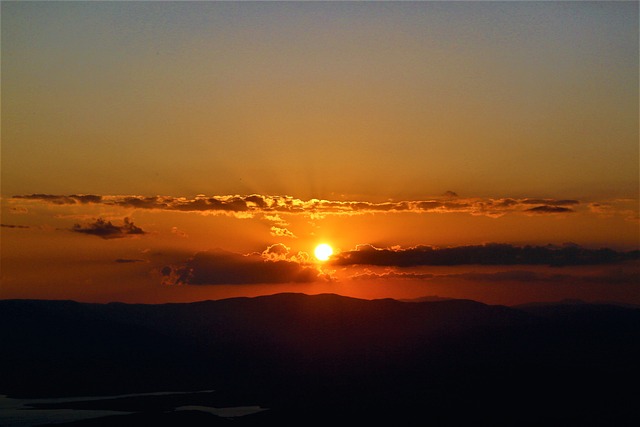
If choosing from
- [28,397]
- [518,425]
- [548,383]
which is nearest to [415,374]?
[548,383]

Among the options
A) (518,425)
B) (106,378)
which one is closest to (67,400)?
(106,378)

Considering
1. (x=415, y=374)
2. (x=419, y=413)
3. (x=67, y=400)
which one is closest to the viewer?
(x=419, y=413)

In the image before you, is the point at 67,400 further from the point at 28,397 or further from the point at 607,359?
the point at 607,359

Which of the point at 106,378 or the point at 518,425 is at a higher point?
the point at 106,378

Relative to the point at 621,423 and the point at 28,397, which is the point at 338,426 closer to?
the point at 621,423

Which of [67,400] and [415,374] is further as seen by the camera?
[415,374]

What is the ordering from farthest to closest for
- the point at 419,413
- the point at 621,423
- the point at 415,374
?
the point at 415,374 < the point at 419,413 < the point at 621,423

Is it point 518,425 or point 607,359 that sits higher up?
point 607,359

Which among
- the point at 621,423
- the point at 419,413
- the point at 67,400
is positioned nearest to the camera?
the point at 621,423

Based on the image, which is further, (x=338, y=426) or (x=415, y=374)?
(x=415, y=374)
